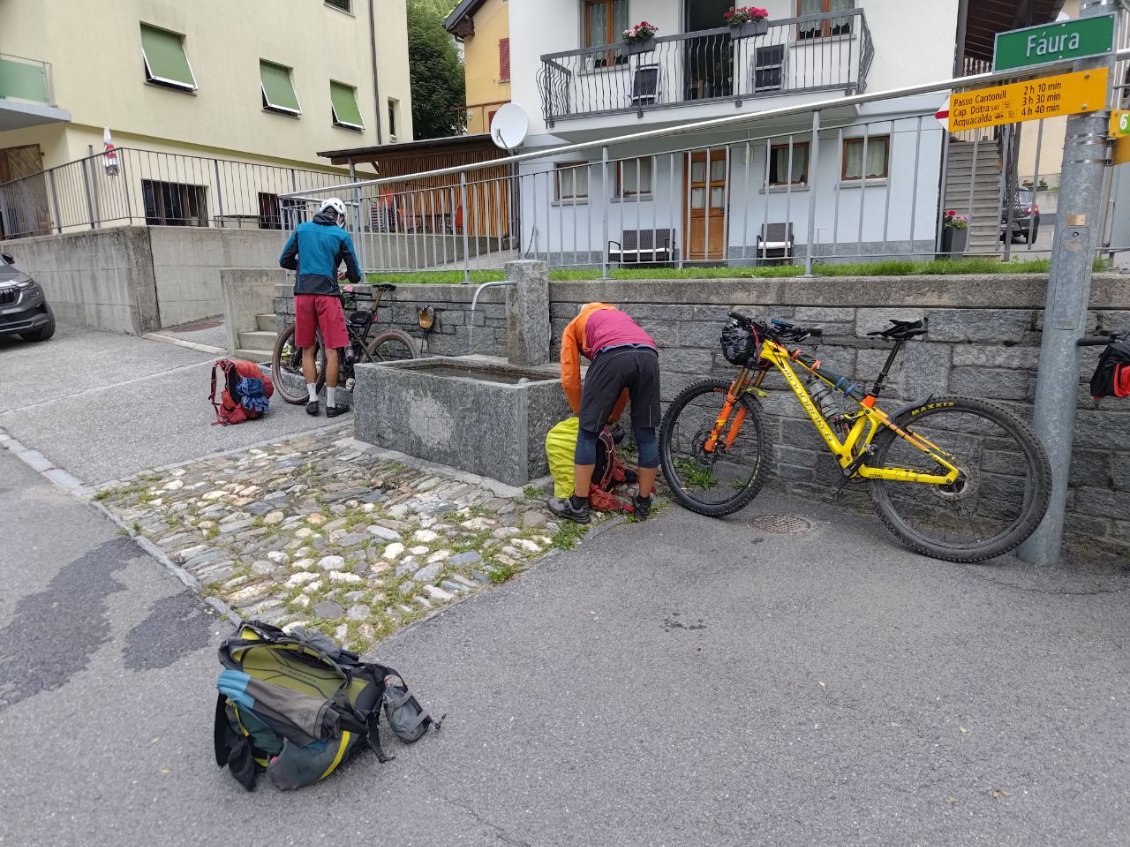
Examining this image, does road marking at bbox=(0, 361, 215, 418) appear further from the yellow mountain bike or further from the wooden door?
the yellow mountain bike

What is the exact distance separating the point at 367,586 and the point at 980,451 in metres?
3.36

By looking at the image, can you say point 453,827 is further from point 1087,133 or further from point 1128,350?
point 1087,133

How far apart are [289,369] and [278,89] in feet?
50.1

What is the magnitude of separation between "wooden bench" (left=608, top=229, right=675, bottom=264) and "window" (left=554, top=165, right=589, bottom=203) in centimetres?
52

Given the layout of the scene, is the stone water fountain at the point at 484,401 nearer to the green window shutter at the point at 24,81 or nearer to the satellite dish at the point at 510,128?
the satellite dish at the point at 510,128

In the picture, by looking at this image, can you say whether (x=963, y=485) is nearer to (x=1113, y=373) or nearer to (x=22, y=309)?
(x=1113, y=373)

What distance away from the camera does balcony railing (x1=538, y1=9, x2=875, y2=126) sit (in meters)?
14.5

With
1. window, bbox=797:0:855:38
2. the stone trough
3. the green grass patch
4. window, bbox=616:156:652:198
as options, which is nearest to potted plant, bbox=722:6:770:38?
window, bbox=797:0:855:38

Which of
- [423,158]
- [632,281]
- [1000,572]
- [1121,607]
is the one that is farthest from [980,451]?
[423,158]

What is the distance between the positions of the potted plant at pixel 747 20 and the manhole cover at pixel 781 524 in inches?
513

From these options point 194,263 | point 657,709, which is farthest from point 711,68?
point 657,709

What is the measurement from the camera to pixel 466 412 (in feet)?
17.9

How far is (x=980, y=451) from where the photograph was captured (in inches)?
166

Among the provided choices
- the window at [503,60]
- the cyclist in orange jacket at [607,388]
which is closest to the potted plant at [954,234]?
the cyclist in orange jacket at [607,388]
